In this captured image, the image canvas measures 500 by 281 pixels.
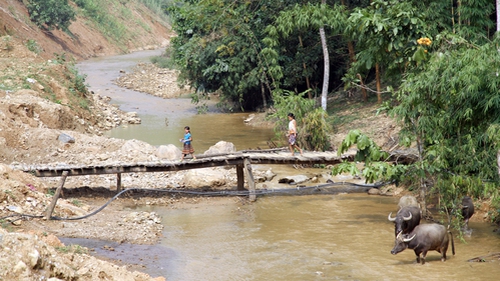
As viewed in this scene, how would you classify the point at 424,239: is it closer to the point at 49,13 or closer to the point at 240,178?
the point at 240,178

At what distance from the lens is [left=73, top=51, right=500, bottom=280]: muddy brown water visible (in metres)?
9.66

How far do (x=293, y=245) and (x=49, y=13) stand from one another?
3787 centimetres

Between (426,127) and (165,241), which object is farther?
(165,241)

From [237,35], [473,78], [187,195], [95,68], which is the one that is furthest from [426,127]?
[95,68]

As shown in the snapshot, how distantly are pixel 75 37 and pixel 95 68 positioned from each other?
27.5 feet

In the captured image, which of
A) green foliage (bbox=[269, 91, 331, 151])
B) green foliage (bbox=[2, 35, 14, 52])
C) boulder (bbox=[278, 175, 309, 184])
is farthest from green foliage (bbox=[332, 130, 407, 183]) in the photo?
green foliage (bbox=[2, 35, 14, 52])

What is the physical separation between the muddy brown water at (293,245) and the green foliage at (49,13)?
33.6 m

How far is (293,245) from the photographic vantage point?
1115 centimetres

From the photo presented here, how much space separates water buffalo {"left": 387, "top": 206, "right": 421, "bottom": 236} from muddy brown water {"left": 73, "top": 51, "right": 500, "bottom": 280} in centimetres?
53

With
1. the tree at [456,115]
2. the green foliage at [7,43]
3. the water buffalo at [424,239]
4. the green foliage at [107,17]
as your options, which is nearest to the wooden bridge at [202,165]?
the tree at [456,115]

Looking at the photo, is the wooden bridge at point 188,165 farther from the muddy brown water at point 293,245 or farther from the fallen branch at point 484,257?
the fallen branch at point 484,257

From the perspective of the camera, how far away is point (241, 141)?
22.0 meters

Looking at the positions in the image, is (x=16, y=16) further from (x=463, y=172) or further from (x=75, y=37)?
(x=463, y=172)

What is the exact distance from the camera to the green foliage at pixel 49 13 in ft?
141
